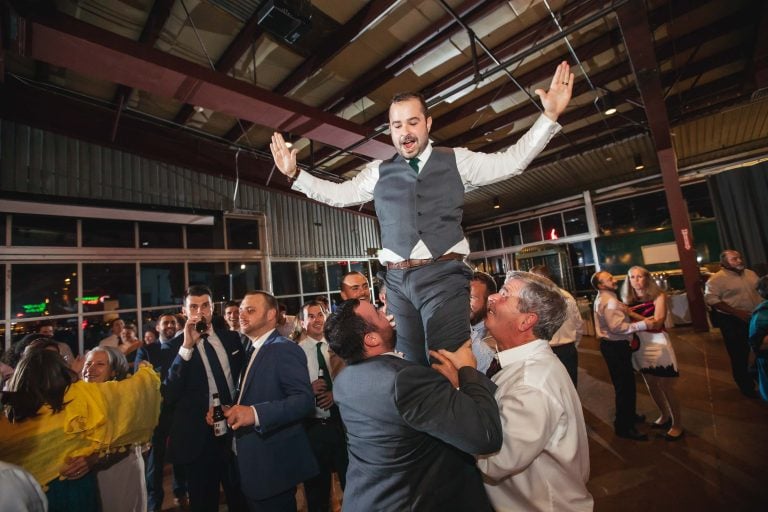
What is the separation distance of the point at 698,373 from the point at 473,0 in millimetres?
6266

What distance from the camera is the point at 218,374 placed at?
106 inches

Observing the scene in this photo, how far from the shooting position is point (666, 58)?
6.11 metres

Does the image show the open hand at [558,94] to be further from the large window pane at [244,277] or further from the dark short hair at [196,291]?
the large window pane at [244,277]

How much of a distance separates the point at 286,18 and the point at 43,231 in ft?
22.7

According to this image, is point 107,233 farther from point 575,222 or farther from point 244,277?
point 575,222

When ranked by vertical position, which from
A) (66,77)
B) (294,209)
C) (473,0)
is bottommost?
(294,209)

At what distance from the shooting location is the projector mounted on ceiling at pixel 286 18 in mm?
3816

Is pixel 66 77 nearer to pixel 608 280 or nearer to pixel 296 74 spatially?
pixel 296 74

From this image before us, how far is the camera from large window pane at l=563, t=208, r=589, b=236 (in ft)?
41.6

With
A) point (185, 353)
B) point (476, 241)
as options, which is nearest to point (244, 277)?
point (185, 353)

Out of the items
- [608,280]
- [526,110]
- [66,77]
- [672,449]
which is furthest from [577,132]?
[66,77]

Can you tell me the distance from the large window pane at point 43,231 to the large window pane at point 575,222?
47.2 ft

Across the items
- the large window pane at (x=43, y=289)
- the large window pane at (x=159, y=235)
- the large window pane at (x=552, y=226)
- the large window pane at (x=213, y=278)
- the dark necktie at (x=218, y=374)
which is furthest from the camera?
the large window pane at (x=552, y=226)

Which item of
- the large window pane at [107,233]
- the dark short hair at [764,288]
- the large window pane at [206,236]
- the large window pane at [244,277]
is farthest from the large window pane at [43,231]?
the dark short hair at [764,288]
